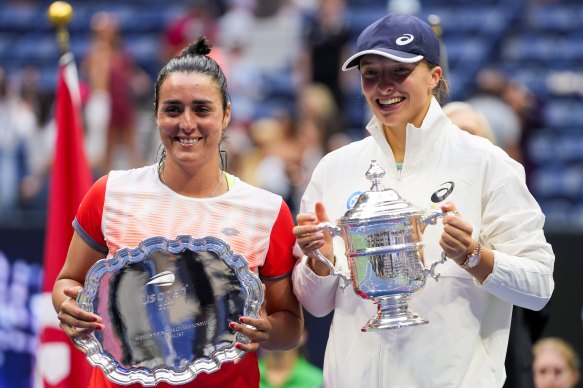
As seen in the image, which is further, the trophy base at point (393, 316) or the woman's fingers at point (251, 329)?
the woman's fingers at point (251, 329)

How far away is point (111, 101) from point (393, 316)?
6252 mm

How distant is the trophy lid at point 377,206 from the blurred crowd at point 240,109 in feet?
14.0

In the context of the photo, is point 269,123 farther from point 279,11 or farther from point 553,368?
point 553,368

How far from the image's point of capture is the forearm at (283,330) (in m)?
3.80

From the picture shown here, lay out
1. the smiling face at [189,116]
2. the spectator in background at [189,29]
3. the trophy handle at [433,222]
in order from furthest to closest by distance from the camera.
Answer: the spectator in background at [189,29]
the smiling face at [189,116]
the trophy handle at [433,222]

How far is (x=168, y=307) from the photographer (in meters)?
3.68

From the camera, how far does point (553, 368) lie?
571cm

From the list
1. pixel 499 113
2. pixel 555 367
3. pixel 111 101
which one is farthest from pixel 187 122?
pixel 111 101

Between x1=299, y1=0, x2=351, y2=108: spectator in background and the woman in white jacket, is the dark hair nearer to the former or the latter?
the woman in white jacket

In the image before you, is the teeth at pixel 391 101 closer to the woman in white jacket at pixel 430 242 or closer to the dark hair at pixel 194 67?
the woman in white jacket at pixel 430 242

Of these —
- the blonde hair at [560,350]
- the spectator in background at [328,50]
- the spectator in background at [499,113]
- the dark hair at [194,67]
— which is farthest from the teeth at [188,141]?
the spectator in background at [328,50]

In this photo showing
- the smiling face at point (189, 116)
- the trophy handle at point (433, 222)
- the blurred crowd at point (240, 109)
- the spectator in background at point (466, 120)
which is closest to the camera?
the trophy handle at point (433, 222)

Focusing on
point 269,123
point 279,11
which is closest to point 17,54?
point 279,11

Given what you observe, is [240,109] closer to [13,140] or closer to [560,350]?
[13,140]
